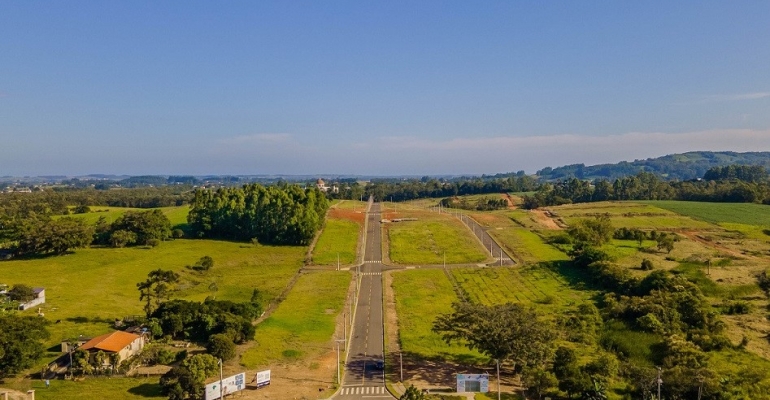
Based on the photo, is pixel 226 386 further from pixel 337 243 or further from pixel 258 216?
pixel 258 216

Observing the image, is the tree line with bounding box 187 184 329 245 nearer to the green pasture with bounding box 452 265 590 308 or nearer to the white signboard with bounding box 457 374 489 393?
the green pasture with bounding box 452 265 590 308

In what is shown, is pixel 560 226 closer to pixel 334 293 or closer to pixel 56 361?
pixel 334 293

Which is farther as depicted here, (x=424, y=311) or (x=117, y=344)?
Result: (x=424, y=311)

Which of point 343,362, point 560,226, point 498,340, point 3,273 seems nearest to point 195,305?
point 343,362

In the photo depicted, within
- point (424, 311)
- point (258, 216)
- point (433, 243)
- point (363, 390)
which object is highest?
point (258, 216)

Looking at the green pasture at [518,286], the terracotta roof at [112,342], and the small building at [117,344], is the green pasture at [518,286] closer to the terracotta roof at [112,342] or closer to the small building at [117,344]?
the small building at [117,344]

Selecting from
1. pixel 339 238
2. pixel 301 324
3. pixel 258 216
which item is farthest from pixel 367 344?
pixel 258 216

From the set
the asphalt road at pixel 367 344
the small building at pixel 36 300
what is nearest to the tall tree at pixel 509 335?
the asphalt road at pixel 367 344
